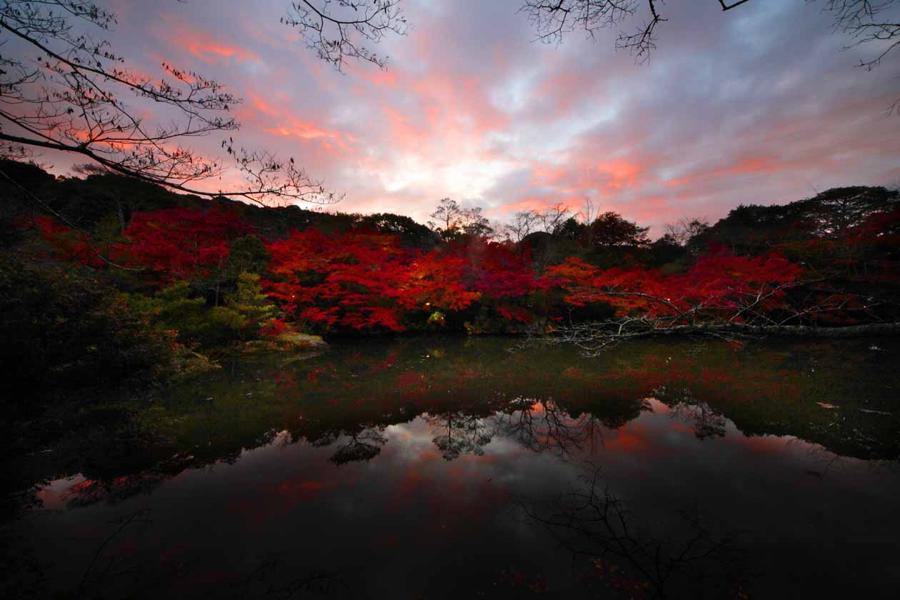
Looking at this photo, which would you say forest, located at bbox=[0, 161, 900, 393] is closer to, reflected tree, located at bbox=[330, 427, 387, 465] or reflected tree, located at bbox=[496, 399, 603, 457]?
reflected tree, located at bbox=[496, 399, 603, 457]

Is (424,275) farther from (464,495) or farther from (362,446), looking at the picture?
(464,495)

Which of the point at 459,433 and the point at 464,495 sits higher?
the point at 464,495

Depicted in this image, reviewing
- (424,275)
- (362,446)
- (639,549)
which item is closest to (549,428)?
(639,549)

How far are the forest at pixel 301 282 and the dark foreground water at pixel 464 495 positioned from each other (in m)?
1.57

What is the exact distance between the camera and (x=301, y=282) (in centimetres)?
1559

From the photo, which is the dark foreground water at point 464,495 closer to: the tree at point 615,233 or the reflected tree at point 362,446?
the reflected tree at point 362,446

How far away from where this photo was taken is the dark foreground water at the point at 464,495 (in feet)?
9.01

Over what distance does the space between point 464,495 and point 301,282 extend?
13.9m

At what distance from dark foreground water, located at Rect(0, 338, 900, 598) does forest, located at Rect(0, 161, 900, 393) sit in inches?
61.7

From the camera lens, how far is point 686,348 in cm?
1262

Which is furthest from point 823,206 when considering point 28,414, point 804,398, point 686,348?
point 28,414

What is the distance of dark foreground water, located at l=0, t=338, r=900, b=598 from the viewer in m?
2.75

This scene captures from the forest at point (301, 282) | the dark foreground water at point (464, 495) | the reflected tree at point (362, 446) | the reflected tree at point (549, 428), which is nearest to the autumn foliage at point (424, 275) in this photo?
the forest at point (301, 282)

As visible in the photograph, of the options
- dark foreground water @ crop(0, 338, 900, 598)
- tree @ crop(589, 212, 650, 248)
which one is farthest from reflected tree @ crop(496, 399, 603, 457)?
tree @ crop(589, 212, 650, 248)
